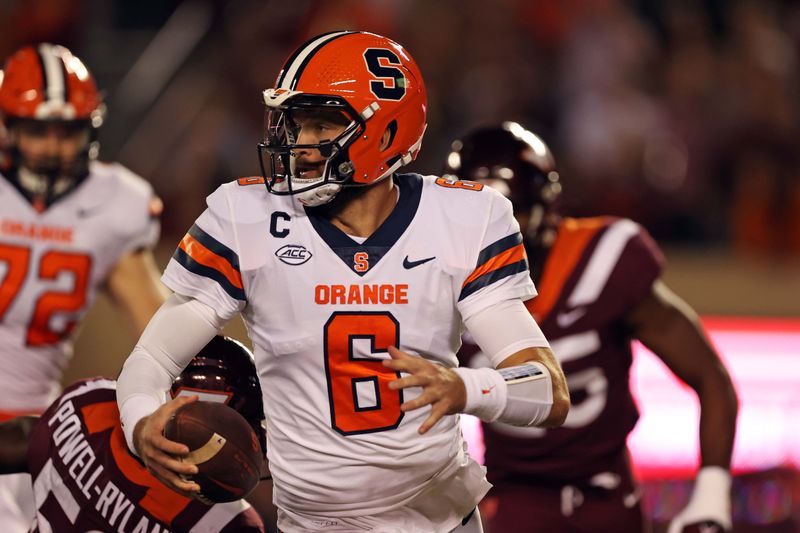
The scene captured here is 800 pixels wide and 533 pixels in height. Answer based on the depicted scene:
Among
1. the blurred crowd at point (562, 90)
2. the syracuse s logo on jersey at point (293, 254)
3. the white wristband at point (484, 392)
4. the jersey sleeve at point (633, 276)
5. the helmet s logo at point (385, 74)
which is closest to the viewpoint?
the white wristband at point (484, 392)

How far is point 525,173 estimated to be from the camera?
3574 mm

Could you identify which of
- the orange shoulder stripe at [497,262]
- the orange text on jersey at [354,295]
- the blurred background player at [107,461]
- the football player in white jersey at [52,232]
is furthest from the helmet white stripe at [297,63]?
the football player in white jersey at [52,232]

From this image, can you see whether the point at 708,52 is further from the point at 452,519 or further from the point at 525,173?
the point at 452,519

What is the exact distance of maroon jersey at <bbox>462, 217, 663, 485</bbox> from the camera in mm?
3525

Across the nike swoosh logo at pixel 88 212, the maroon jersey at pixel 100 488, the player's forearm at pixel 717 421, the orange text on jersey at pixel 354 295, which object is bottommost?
the player's forearm at pixel 717 421

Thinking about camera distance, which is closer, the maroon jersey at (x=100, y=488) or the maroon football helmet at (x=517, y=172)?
the maroon jersey at (x=100, y=488)

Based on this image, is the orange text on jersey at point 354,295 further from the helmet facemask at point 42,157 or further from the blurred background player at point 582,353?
the helmet facemask at point 42,157

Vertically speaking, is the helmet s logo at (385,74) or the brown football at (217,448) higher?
the helmet s logo at (385,74)

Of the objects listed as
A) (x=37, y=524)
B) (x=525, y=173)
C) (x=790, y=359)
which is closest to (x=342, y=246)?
(x=37, y=524)

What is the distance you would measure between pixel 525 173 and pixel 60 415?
1.46m

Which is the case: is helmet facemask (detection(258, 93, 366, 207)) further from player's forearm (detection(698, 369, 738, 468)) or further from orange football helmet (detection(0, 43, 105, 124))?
orange football helmet (detection(0, 43, 105, 124))

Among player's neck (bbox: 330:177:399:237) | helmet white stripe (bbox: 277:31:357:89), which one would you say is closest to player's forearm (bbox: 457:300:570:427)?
player's neck (bbox: 330:177:399:237)

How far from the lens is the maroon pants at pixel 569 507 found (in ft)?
11.5

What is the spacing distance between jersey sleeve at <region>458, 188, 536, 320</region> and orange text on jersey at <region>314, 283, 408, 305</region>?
14 centimetres
